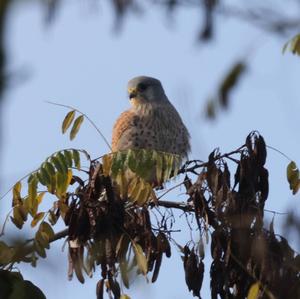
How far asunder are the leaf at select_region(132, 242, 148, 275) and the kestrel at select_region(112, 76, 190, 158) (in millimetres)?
3006

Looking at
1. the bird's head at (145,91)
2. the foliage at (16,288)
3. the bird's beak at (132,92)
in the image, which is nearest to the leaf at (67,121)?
the foliage at (16,288)

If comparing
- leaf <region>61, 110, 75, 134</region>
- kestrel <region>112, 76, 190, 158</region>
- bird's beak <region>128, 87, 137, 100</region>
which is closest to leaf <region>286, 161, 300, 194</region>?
leaf <region>61, 110, 75, 134</region>

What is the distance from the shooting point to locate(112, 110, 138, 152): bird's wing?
6.70 meters

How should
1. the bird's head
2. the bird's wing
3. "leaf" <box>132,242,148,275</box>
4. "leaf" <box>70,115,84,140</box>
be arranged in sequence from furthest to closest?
the bird's head, the bird's wing, "leaf" <box>70,115,84,140</box>, "leaf" <box>132,242,148,275</box>

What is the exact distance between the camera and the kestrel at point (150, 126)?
6.56m

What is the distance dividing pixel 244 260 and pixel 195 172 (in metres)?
0.62

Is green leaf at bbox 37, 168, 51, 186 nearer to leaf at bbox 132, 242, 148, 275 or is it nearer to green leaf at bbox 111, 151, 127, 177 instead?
green leaf at bbox 111, 151, 127, 177

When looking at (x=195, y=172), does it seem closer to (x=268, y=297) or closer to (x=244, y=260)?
(x=244, y=260)

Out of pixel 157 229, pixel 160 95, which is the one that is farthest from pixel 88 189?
pixel 160 95

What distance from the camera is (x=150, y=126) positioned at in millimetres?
6875

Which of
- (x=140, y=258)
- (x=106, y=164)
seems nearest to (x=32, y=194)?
(x=106, y=164)

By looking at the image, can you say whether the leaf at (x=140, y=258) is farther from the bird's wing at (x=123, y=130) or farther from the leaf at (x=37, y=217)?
the bird's wing at (x=123, y=130)

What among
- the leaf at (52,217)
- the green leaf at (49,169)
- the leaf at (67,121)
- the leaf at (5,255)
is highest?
the leaf at (67,121)

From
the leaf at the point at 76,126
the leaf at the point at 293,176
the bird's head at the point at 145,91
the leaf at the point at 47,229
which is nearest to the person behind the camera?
the leaf at the point at 47,229
